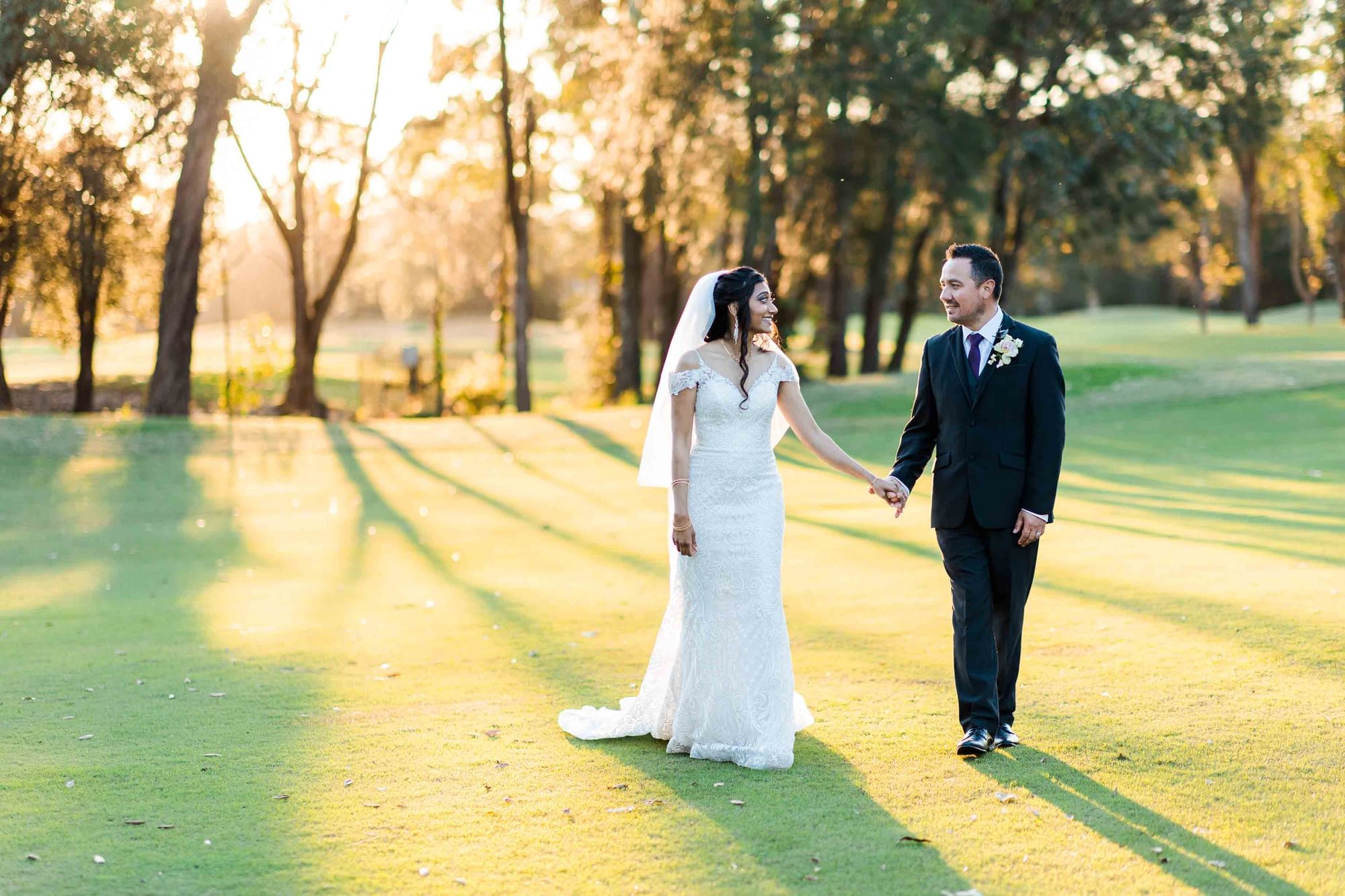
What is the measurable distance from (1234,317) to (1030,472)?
177 feet

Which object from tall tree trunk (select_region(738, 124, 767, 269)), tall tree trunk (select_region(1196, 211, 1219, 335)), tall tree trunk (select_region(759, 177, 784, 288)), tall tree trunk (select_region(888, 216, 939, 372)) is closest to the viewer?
tall tree trunk (select_region(738, 124, 767, 269))

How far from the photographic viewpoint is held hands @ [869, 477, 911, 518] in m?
6.34

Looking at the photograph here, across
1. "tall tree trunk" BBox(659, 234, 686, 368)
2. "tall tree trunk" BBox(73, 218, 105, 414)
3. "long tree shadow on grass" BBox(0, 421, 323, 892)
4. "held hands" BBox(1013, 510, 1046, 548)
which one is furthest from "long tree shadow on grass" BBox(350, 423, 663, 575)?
"tall tree trunk" BBox(659, 234, 686, 368)

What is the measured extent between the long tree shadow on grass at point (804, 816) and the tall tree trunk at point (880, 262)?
2464 cm

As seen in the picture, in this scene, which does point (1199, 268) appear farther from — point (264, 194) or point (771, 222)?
point (264, 194)

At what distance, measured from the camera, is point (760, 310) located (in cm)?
621

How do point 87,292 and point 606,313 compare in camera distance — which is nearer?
point 87,292

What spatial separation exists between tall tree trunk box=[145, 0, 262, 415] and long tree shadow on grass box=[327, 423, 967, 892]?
19.4 meters

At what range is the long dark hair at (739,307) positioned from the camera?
20.4ft

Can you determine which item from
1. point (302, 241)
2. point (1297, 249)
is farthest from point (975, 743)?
point (1297, 249)

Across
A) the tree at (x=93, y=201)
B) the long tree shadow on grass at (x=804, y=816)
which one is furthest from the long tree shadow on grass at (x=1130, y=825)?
the tree at (x=93, y=201)

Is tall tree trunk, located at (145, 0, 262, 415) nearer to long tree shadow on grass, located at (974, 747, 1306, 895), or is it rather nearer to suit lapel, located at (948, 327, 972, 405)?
suit lapel, located at (948, 327, 972, 405)

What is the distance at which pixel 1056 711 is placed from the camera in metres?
6.97

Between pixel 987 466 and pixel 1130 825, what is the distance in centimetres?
160
